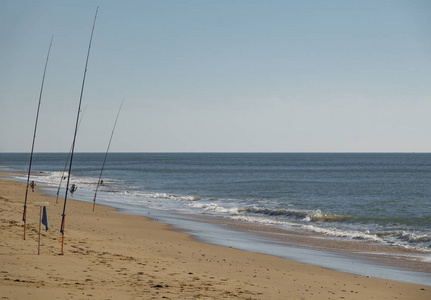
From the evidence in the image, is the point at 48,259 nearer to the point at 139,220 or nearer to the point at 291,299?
the point at 291,299

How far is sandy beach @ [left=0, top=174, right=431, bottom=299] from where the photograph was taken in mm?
7309

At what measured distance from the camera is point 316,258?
488 inches

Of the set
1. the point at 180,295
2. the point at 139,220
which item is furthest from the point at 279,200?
the point at 180,295

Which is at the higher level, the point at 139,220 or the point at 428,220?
the point at 428,220

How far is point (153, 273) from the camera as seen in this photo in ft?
28.6

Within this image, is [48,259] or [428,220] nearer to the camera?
[48,259]

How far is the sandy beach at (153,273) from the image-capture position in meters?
7.31

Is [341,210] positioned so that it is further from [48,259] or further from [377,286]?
[48,259]

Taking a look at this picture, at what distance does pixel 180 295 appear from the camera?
23.8 feet

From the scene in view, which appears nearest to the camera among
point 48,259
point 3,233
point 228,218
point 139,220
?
point 48,259

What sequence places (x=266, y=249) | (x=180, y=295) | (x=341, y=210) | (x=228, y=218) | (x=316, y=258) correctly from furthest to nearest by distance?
(x=341, y=210), (x=228, y=218), (x=266, y=249), (x=316, y=258), (x=180, y=295)

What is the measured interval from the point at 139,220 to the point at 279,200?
13.0m

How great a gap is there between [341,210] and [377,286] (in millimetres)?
15699

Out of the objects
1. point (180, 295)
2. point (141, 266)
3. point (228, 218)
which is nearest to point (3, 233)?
point (141, 266)
